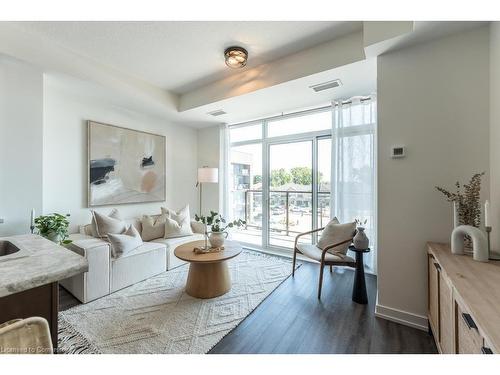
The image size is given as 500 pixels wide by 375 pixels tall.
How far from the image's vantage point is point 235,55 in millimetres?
2316

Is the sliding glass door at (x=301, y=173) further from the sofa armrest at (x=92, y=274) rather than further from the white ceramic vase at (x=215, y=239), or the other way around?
the sofa armrest at (x=92, y=274)

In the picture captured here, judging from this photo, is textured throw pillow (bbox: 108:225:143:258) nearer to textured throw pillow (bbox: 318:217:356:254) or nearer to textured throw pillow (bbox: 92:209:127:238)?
textured throw pillow (bbox: 92:209:127:238)

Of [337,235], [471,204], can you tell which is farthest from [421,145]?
[337,235]

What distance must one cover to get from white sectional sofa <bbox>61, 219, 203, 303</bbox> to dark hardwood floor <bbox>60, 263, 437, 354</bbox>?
0.20m

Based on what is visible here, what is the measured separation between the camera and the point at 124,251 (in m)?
Result: 2.48

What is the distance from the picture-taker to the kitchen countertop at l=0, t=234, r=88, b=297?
0.86 m

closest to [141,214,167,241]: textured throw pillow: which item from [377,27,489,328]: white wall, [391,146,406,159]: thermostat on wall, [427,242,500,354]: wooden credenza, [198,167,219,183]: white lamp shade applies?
[198,167,219,183]: white lamp shade

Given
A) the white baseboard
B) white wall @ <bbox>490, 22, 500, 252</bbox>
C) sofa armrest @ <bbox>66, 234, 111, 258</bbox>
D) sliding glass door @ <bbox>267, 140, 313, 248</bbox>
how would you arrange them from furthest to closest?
sliding glass door @ <bbox>267, 140, 313, 248</bbox> → sofa armrest @ <bbox>66, 234, 111, 258</bbox> → the white baseboard → white wall @ <bbox>490, 22, 500, 252</bbox>

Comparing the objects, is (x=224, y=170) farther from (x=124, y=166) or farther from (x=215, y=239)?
(x=215, y=239)

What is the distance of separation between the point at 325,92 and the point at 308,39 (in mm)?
790

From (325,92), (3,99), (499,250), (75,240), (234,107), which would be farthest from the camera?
(234,107)

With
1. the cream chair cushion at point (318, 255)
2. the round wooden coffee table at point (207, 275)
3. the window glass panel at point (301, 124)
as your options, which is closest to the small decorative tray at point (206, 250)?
the round wooden coffee table at point (207, 275)
